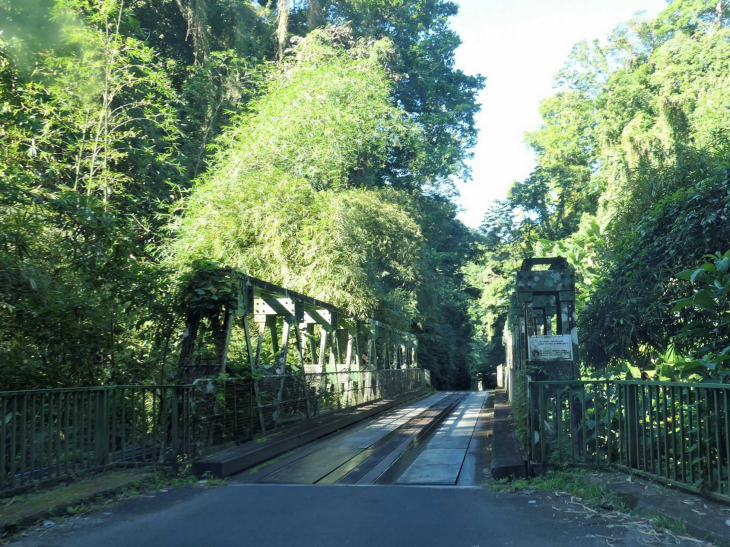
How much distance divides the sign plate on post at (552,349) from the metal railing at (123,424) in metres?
3.98

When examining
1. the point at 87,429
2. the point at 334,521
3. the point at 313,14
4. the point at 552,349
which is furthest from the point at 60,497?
the point at 313,14

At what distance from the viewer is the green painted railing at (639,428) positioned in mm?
5352

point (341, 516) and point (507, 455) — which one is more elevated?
point (507, 455)

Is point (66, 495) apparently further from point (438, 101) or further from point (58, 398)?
point (438, 101)

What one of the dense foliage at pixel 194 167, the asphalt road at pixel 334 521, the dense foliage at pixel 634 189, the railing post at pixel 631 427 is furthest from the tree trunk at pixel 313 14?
the railing post at pixel 631 427

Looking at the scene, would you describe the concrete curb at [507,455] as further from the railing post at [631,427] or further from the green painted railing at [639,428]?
the railing post at [631,427]

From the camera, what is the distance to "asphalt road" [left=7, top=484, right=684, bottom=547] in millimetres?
4957

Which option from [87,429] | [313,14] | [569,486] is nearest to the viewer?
[569,486]

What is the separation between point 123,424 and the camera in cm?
757

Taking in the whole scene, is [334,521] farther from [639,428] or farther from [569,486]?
[639,428]

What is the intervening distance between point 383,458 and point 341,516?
3.92 meters

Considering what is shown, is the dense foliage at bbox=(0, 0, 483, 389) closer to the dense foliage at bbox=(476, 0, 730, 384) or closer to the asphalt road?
the asphalt road

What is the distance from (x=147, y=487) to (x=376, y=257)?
18.3 metres

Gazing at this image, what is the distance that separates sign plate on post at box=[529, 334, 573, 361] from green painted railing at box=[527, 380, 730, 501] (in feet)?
2.82
